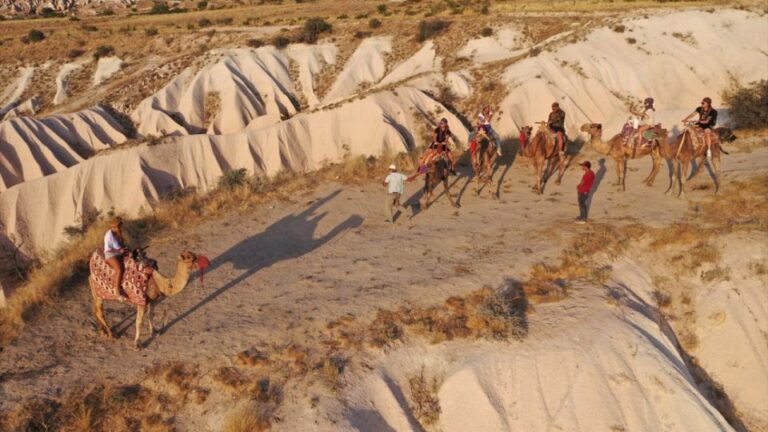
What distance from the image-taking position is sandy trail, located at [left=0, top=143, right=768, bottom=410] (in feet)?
28.9

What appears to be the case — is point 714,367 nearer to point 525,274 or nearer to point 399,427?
point 525,274

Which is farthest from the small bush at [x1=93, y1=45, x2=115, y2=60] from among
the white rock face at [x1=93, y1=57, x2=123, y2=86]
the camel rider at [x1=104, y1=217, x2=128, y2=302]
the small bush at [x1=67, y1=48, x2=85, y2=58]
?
the camel rider at [x1=104, y1=217, x2=128, y2=302]

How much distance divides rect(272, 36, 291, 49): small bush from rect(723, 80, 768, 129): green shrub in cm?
3182

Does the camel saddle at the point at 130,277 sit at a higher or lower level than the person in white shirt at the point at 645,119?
lower

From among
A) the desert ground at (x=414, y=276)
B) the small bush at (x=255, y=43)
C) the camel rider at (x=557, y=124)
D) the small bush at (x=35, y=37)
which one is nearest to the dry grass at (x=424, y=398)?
the desert ground at (x=414, y=276)

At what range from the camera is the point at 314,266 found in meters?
11.8

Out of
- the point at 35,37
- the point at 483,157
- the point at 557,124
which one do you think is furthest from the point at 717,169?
the point at 35,37

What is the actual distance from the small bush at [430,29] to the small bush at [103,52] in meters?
27.7

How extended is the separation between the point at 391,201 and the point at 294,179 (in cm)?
507

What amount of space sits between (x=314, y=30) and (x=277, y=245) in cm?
3362

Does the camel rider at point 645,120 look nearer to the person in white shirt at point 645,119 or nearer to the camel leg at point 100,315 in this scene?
the person in white shirt at point 645,119

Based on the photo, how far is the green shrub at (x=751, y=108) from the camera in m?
20.6

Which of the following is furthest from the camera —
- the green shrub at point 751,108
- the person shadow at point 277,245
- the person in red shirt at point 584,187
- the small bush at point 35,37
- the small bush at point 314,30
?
the small bush at point 35,37

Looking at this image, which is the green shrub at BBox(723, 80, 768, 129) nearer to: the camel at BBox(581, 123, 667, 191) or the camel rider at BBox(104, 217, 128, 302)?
the camel at BBox(581, 123, 667, 191)
